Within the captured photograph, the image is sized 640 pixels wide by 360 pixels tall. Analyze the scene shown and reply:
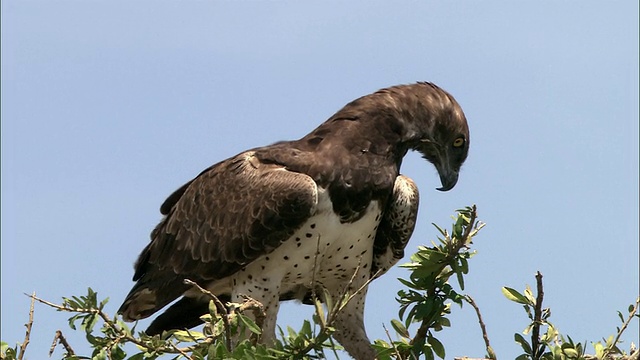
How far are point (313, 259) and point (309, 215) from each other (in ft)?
1.04

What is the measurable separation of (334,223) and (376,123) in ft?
2.61

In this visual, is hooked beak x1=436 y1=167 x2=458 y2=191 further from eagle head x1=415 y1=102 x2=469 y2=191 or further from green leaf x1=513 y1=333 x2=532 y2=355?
green leaf x1=513 y1=333 x2=532 y2=355

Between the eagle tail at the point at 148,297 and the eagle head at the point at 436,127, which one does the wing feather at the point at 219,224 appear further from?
the eagle head at the point at 436,127

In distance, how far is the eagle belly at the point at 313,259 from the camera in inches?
331

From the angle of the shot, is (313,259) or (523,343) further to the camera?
(313,259)

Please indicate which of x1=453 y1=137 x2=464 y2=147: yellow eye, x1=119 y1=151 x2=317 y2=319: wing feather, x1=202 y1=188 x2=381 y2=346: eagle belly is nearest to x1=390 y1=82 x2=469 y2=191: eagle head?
x1=453 y1=137 x2=464 y2=147: yellow eye

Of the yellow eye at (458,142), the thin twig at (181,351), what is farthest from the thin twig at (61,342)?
the yellow eye at (458,142)

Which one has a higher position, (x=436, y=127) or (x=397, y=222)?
(x=436, y=127)

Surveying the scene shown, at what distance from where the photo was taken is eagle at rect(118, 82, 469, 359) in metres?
8.44

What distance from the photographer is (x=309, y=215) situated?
8.34 m

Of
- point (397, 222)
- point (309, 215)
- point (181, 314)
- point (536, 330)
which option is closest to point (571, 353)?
point (536, 330)

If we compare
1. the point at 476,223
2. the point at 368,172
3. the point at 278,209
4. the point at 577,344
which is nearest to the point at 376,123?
the point at 368,172

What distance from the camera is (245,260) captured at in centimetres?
859

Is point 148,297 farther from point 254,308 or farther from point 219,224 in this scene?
point 254,308
